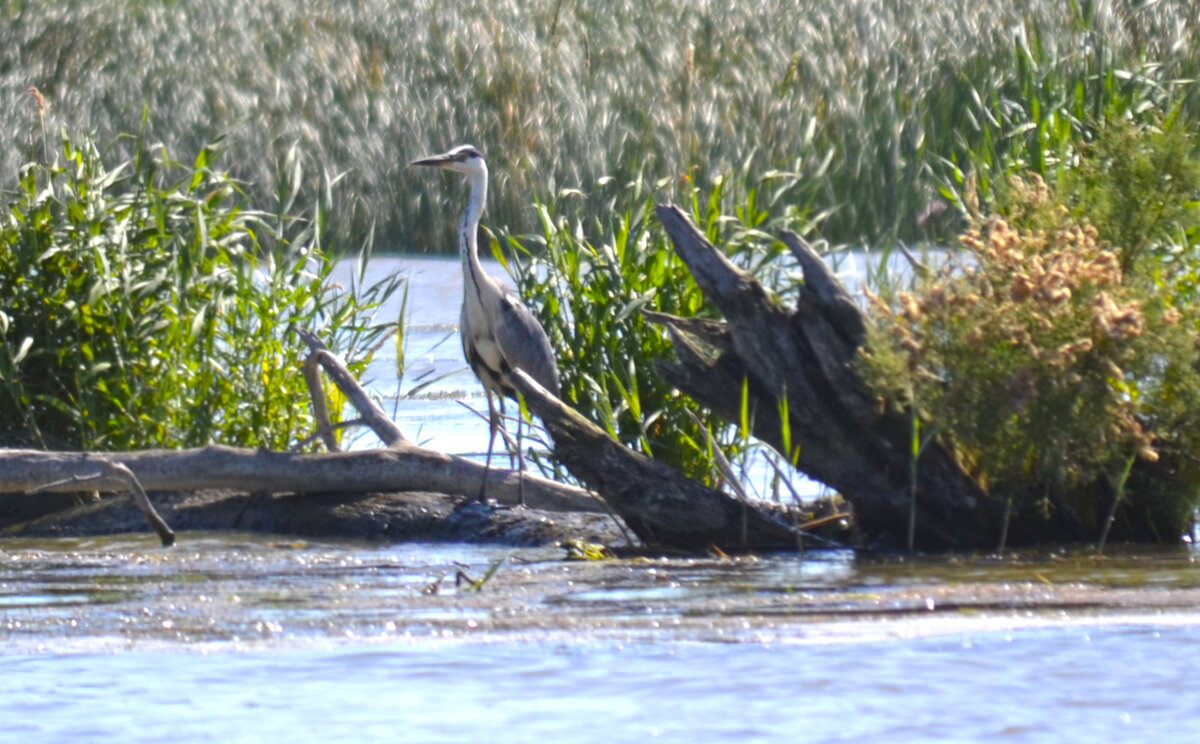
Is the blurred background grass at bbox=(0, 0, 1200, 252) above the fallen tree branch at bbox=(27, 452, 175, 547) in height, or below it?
above

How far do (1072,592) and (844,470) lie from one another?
0.91m

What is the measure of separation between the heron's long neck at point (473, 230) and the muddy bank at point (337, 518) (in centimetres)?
128

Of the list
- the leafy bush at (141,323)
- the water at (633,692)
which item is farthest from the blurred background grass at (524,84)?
the water at (633,692)

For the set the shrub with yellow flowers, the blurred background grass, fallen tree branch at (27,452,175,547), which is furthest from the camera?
the blurred background grass

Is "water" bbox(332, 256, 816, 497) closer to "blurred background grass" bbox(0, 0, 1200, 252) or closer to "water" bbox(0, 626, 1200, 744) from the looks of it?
"blurred background grass" bbox(0, 0, 1200, 252)

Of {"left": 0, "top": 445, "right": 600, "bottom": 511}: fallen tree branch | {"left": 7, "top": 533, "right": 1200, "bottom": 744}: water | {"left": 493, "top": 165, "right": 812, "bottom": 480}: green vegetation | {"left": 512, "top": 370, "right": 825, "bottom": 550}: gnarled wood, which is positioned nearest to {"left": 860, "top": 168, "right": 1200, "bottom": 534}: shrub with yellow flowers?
{"left": 7, "top": 533, "right": 1200, "bottom": 744}: water

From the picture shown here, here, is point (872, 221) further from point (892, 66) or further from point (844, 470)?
point (844, 470)

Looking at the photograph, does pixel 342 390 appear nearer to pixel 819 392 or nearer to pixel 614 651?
→ pixel 819 392

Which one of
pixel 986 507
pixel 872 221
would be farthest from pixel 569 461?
pixel 872 221

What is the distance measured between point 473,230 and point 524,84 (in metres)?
7.49

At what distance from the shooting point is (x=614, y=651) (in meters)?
3.94

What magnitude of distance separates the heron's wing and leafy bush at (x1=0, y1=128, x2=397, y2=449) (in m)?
0.63

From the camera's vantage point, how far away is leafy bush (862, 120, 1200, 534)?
4.74 meters

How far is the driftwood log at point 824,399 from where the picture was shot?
5055 mm
